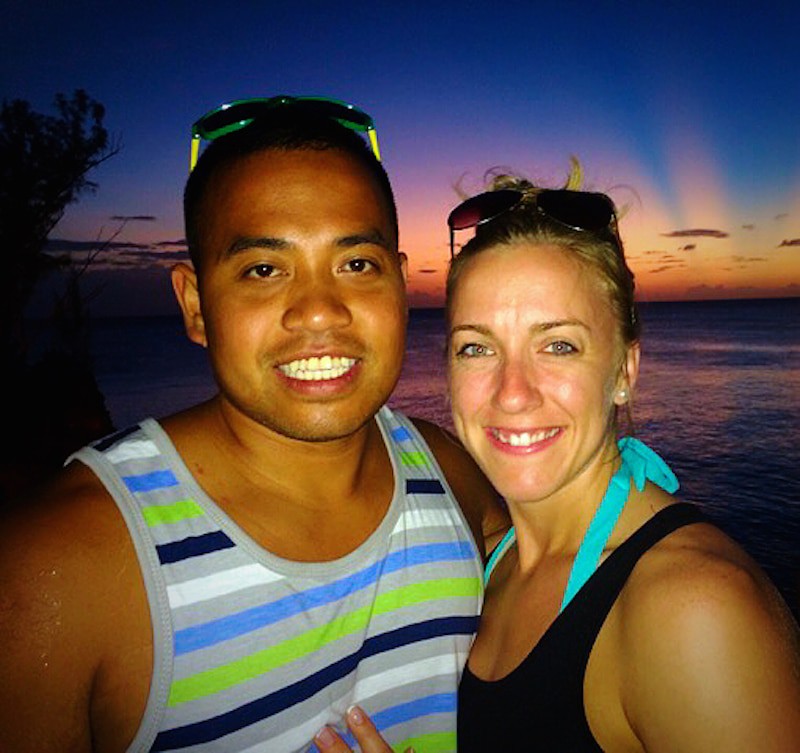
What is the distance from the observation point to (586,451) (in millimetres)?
2410

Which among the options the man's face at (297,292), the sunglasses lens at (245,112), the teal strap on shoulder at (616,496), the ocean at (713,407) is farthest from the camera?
the ocean at (713,407)

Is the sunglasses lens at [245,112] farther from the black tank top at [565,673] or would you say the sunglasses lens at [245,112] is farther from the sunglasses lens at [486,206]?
the black tank top at [565,673]

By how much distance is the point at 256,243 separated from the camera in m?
2.11

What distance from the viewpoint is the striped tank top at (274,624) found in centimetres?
177

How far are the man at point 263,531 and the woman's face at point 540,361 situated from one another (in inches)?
14.0

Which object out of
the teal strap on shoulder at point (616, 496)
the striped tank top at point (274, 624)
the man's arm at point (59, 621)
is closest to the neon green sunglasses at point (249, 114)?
the striped tank top at point (274, 624)

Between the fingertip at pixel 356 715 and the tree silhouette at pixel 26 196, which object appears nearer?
the fingertip at pixel 356 715

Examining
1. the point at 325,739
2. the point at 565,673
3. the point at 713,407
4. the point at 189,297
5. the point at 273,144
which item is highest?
the point at 273,144

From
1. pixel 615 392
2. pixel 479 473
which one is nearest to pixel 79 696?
pixel 479 473

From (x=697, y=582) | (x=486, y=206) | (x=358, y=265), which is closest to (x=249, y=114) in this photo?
(x=358, y=265)

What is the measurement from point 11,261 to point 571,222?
49.9ft

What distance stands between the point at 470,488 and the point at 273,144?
1922 millimetres

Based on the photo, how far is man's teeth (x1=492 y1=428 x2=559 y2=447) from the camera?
240 centimetres

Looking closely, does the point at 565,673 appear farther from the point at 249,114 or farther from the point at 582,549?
the point at 249,114
